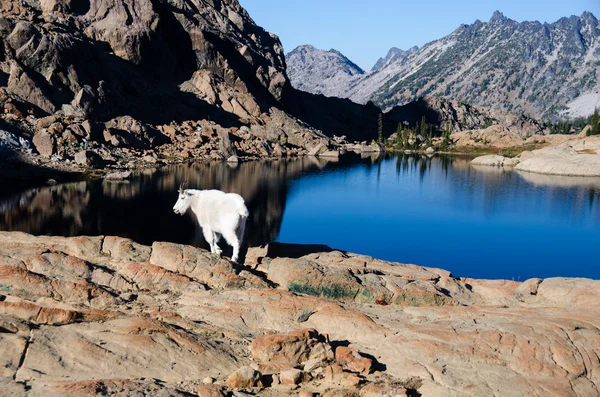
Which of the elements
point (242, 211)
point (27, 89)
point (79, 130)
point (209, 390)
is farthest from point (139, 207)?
point (27, 89)

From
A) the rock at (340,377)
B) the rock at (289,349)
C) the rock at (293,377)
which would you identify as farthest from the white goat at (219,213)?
the rock at (340,377)

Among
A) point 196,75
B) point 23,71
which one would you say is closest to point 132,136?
point 23,71

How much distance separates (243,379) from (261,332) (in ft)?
10.3

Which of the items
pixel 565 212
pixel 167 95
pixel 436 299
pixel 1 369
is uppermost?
pixel 167 95

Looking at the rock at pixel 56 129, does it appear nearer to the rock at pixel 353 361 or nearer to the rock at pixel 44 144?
the rock at pixel 44 144

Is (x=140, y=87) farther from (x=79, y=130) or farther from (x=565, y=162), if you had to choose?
(x=565, y=162)

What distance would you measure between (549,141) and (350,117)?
238ft

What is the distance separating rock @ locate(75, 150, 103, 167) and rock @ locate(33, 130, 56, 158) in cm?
338

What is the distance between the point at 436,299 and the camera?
53.3 feet

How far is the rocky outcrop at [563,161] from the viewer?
91.8 m

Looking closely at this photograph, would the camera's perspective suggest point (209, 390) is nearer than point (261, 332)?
Yes

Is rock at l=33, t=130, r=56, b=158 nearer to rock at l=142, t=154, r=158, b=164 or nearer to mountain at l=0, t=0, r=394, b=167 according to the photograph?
mountain at l=0, t=0, r=394, b=167

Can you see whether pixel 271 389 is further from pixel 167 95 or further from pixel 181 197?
pixel 167 95

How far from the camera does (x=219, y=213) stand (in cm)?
2095
